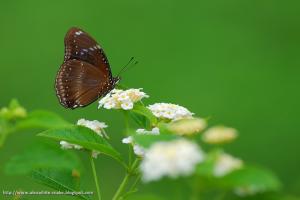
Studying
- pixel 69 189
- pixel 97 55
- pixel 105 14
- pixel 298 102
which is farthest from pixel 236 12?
pixel 69 189

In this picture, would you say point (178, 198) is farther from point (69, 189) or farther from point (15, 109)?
point (69, 189)

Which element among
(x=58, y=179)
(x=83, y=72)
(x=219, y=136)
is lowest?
(x=58, y=179)

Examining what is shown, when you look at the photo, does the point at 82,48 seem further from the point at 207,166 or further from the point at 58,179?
the point at 207,166

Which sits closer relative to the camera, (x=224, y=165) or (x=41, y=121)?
(x=224, y=165)

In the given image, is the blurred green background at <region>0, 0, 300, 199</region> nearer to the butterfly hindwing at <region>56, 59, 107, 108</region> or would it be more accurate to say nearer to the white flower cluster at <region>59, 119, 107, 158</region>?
the butterfly hindwing at <region>56, 59, 107, 108</region>

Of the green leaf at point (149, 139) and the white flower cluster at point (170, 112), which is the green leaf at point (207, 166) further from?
the white flower cluster at point (170, 112)

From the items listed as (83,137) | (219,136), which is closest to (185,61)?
A: (83,137)

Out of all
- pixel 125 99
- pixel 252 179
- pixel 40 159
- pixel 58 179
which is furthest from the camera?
pixel 125 99

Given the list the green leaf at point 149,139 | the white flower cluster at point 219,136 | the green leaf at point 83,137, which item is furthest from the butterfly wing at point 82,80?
the white flower cluster at point 219,136
